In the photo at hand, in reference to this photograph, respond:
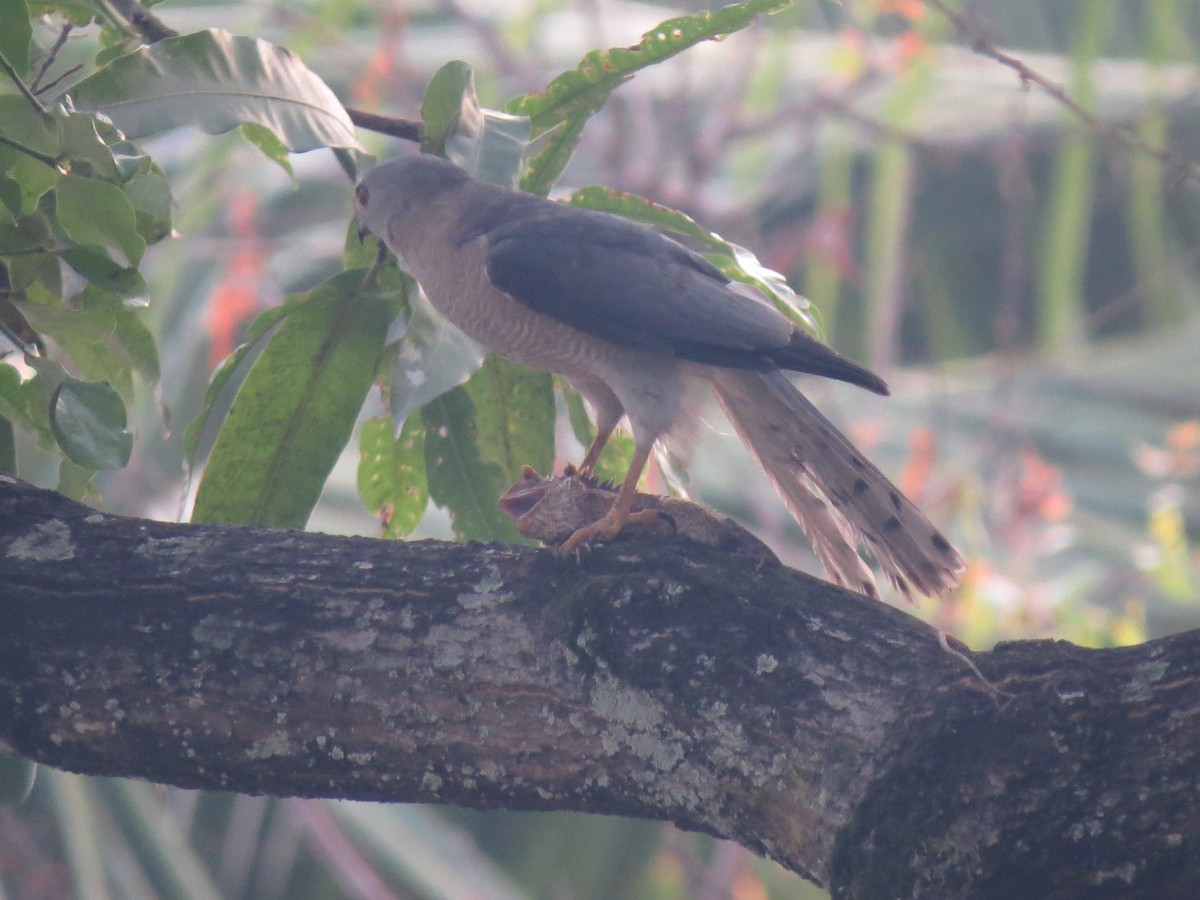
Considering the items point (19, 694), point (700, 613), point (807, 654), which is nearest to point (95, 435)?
point (19, 694)

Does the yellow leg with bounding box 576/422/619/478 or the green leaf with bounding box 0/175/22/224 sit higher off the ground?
the yellow leg with bounding box 576/422/619/478

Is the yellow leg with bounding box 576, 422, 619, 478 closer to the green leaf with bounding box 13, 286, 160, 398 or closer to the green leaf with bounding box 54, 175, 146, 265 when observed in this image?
the green leaf with bounding box 13, 286, 160, 398

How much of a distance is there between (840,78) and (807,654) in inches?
266

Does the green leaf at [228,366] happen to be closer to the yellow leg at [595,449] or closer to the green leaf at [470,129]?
the green leaf at [470,129]

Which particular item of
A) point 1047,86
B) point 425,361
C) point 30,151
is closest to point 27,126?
point 30,151

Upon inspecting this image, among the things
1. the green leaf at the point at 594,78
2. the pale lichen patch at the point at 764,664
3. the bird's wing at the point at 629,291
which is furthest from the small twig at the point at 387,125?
the pale lichen patch at the point at 764,664

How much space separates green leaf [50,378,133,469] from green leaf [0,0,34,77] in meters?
0.59

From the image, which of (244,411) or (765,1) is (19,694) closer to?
(244,411)

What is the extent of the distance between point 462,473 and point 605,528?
Answer: 0.54m

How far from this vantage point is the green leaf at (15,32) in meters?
2.10

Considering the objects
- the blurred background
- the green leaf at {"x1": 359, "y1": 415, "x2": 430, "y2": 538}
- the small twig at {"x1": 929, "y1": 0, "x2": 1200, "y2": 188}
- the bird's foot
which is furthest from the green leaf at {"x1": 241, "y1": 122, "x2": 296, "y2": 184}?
the small twig at {"x1": 929, "y1": 0, "x2": 1200, "y2": 188}

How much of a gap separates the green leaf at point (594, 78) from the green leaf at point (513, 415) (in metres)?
0.50

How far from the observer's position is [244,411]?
9.23 feet

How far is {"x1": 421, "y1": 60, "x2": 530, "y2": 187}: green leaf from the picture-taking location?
262 cm
